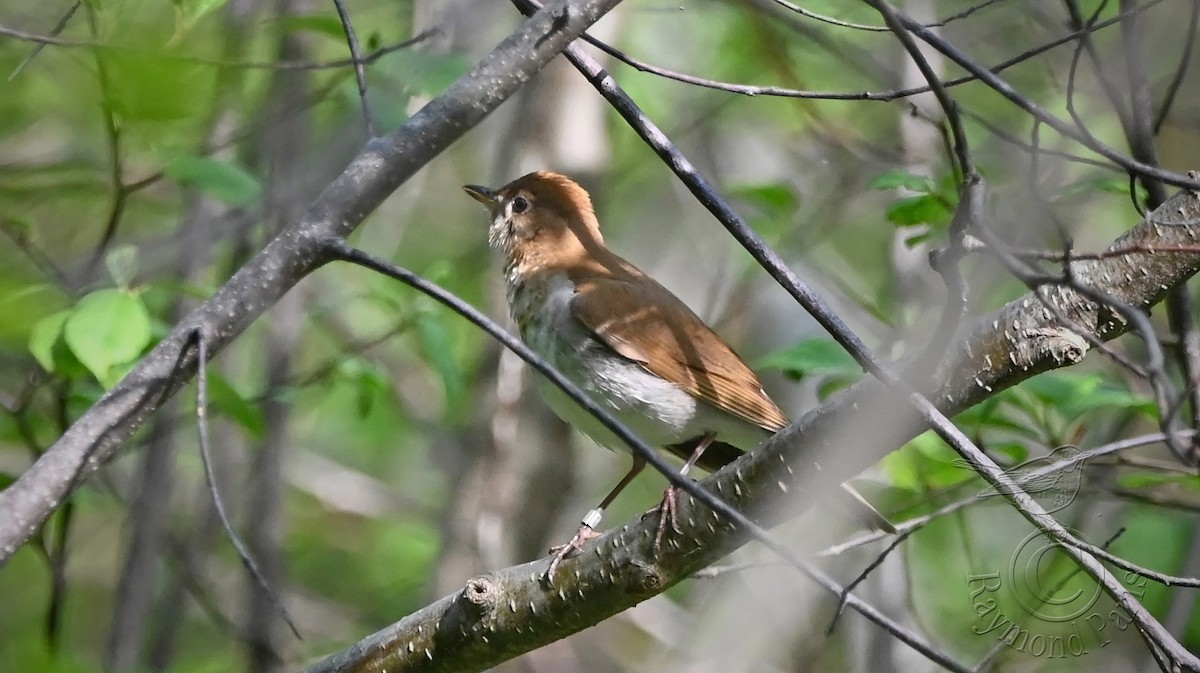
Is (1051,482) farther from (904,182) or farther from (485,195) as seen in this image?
(485,195)

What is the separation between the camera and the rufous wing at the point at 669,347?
11.8 feet

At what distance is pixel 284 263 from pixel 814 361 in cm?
150

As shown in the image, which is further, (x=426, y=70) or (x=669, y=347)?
(x=669, y=347)

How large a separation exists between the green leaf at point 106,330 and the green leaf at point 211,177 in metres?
0.50

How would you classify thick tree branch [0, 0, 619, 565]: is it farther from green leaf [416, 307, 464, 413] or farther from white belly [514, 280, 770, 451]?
white belly [514, 280, 770, 451]

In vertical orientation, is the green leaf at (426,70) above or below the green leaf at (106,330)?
above

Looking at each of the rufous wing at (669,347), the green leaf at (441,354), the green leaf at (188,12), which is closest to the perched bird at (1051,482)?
the rufous wing at (669,347)

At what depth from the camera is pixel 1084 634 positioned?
429 cm

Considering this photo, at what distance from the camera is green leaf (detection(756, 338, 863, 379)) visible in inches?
119

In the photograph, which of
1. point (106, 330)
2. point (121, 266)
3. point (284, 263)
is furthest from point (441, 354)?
point (284, 263)

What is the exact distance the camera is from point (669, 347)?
3721mm

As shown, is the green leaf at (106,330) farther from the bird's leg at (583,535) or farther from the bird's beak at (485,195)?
the bird's beak at (485,195)

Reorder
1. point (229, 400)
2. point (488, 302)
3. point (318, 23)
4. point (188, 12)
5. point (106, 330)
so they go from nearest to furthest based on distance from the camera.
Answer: point (188, 12)
point (106, 330)
point (229, 400)
point (318, 23)
point (488, 302)

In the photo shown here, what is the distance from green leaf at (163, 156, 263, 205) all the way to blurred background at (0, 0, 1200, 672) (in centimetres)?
1
